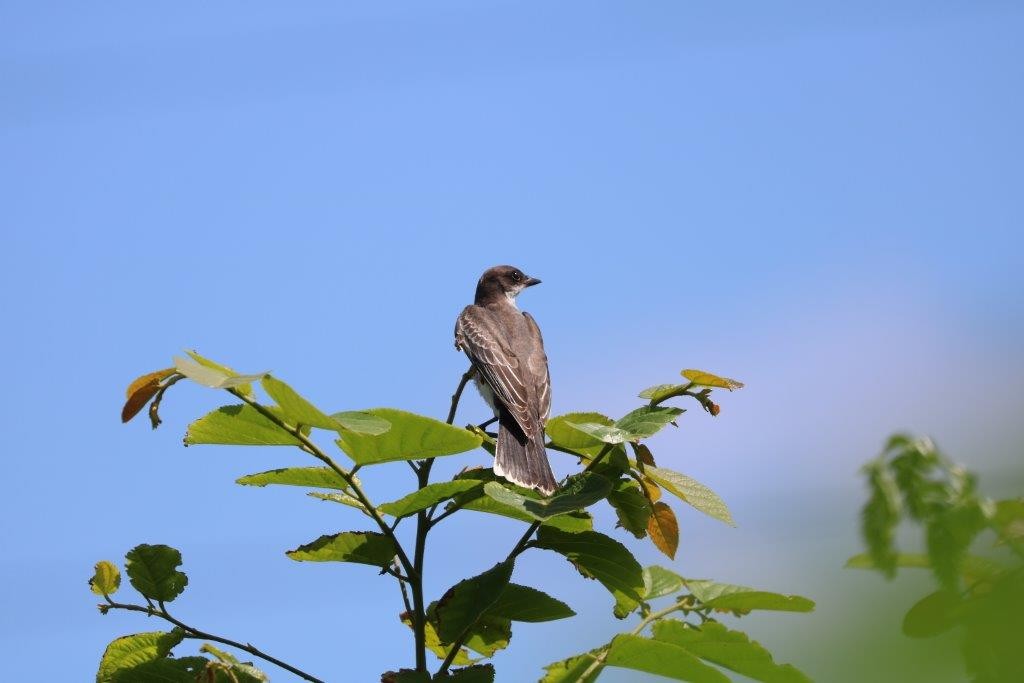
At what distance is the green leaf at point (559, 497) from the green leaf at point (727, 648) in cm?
35

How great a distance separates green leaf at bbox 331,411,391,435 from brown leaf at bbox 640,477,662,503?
32.2 inches

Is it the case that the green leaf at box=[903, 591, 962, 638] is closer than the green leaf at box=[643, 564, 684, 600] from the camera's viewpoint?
Yes

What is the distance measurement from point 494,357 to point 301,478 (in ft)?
13.6

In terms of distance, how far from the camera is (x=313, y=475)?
103 inches

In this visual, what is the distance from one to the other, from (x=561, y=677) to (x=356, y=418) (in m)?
0.78

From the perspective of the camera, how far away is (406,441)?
2.51 m

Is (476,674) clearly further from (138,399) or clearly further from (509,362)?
(509,362)

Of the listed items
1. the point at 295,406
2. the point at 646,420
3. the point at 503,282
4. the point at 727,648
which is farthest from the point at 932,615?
the point at 503,282

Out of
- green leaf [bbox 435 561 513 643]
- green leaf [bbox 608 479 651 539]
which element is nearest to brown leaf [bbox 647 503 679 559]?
green leaf [bbox 608 479 651 539]

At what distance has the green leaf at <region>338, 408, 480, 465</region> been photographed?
2.44 m

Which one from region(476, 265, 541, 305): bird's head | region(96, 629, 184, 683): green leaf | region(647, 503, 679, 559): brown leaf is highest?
region(476, 265, 541, 305): bird's head

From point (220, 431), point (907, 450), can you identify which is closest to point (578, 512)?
point (220, 431)

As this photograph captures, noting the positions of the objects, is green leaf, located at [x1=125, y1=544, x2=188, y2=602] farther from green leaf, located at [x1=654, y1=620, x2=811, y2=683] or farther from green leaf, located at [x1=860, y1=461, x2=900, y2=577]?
green leaf, located at [x1=860, y1=461, x2=900, y2=577]

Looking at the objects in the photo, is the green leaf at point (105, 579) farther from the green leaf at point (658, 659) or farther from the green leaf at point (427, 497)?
the green leaf at point (658, 659)
